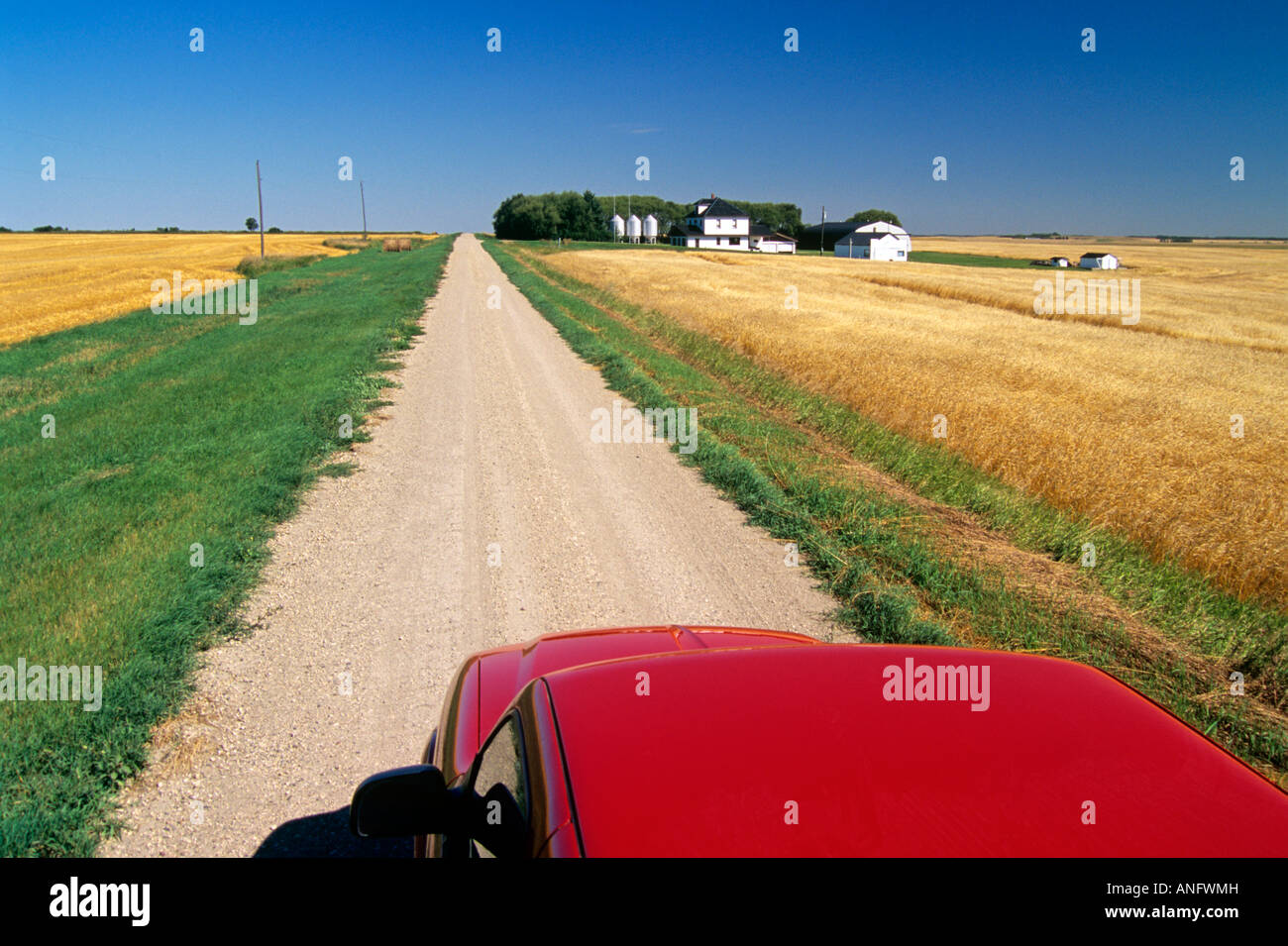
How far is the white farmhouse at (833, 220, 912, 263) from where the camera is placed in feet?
295

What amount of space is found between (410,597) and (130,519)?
9.59ft

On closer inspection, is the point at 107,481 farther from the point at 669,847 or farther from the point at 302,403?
the point at 669,847

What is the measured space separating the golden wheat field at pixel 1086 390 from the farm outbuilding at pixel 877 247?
5731 cm

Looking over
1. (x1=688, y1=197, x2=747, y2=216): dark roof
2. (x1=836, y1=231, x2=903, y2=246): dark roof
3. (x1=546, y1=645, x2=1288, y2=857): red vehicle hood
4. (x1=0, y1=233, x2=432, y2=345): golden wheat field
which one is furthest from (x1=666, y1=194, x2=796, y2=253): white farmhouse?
(x1=546, y1=645, x2=1288, y2=857): red vehicle hood

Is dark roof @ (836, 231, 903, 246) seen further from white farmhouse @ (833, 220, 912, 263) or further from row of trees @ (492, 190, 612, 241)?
row of trees @ (492, 190, 612, 241)

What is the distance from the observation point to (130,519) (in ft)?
22.7

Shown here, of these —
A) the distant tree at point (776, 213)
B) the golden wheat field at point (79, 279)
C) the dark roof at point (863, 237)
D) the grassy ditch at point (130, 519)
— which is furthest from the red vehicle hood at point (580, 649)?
the distant tree at point (776, 213)

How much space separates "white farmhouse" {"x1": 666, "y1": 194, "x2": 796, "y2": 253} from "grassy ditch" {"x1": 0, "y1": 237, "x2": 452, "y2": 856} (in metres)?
99.6

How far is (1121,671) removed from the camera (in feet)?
16.4

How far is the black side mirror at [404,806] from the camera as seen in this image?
6.82ft

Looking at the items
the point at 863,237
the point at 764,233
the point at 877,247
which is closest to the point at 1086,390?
the point at 877,247

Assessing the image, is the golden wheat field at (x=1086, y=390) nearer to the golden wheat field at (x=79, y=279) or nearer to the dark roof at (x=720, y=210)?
the golden wheat field at (x=79, y=279)
